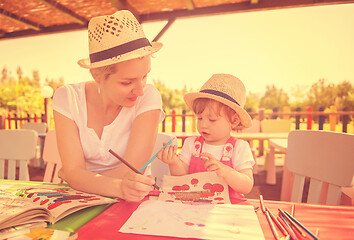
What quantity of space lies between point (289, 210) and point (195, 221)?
34 centimetres

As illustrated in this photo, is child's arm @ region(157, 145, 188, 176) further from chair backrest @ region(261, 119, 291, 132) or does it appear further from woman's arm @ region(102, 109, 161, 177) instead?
chair backrest @ region(261, 119, 291, 132)

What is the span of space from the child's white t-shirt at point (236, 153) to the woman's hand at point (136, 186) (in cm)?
48

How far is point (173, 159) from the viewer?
1095 mm

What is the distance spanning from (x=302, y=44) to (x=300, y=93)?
2213 millimetres

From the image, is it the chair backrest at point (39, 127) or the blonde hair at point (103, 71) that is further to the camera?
the chair backrest at point (39, 127)

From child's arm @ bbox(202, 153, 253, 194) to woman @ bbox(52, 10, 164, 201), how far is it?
0.23 meters

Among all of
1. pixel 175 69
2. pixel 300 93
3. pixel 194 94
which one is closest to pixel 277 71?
pixel 300 93

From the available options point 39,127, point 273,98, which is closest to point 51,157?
point 39,127

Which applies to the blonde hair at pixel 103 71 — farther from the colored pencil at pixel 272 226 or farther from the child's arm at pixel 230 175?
the colored pencil at pixel 272 226

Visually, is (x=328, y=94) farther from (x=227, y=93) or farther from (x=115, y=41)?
(x=115, y=41)

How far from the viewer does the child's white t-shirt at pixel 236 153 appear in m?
1.15

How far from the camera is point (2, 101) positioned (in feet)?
42.2

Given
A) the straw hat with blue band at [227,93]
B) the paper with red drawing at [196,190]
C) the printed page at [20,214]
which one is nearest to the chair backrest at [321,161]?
the straw hat with blue band at [227,93]

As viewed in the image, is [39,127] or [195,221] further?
[39,127]
